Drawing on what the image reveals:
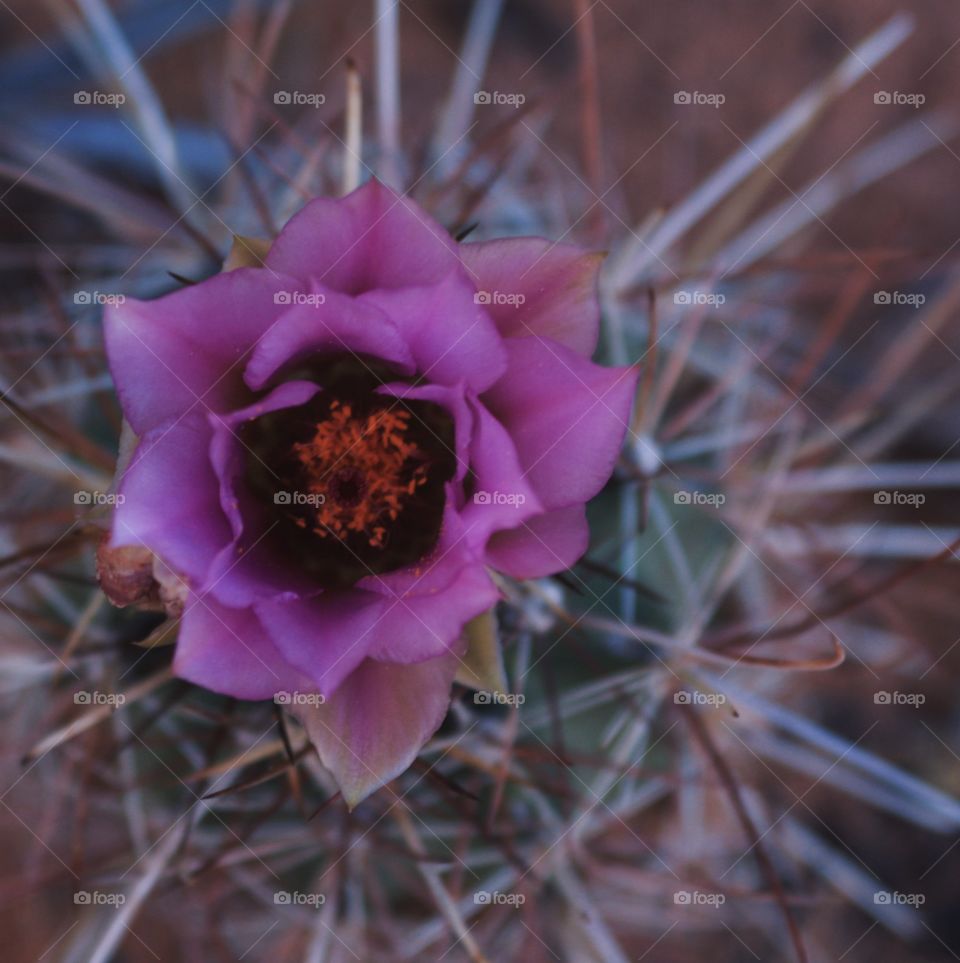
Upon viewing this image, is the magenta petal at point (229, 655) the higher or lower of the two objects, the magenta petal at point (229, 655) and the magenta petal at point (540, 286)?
the lower

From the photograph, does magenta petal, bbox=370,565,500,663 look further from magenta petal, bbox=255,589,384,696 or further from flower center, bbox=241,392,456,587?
flower center, bbox=241,392,456,587

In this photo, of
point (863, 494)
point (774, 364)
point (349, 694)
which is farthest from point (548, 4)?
point (349, 694)

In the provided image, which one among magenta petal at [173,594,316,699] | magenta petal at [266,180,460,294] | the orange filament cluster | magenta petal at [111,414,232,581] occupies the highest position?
magenta petal at [266,180,460,294]

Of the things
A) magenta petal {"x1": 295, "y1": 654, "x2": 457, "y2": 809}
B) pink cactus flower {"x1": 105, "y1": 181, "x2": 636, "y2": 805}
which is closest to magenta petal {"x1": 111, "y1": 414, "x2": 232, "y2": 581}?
pink cactus flower {"x1": 105, "y1": 181, "x2": 636, "y2": 805}

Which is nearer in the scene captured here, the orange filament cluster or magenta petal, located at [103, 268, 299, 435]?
magenta petal, located at [103, 268, 299, 435]

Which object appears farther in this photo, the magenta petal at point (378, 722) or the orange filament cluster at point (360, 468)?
the orange filament cluster at point (360, 468)

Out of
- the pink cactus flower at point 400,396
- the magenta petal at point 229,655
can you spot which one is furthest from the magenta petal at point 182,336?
the magenta petal at point 229,655

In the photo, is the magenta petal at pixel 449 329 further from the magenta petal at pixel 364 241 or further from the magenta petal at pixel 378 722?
the magenta petal at pixel 378 722

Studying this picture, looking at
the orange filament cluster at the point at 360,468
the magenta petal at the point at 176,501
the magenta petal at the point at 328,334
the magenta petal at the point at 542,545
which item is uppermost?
the magenta petal at the point at 328,334
